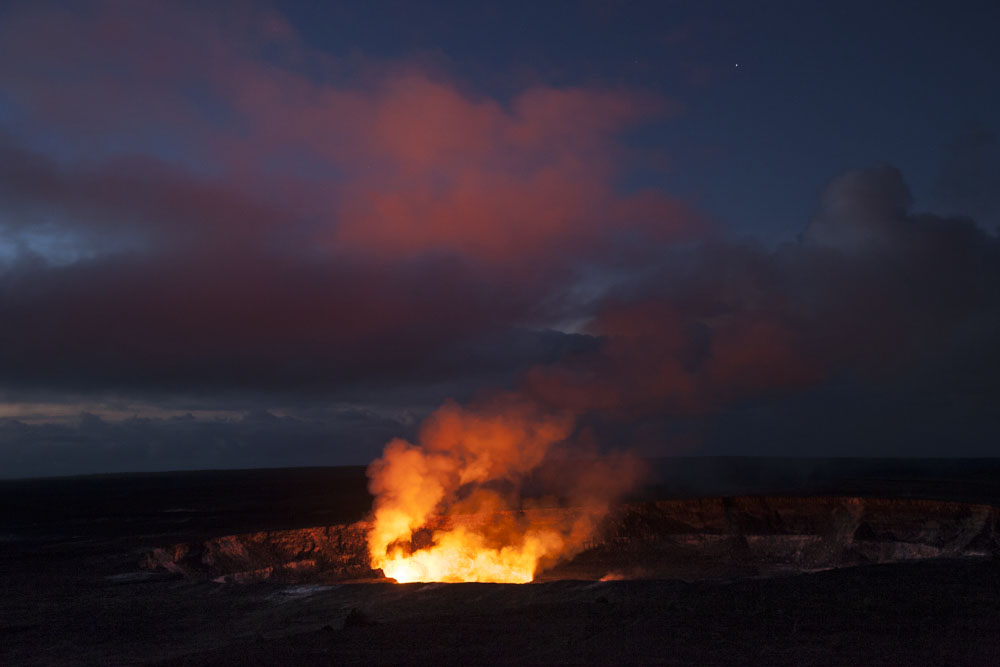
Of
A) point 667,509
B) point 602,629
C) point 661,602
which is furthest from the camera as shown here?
point 667,509

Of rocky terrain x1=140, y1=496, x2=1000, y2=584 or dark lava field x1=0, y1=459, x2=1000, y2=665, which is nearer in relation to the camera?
dark lava field x1=0, y1=459, x2=1000, y2=665

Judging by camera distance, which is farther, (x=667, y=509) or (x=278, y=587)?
(x=667, y=509)

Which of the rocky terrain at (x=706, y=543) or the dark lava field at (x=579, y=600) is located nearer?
the dark lava field at (x=579, y=600)

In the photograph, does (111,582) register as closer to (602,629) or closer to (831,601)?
Result: (602,629)

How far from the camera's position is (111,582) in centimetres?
3216

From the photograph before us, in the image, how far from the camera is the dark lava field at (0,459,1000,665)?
17.0 m

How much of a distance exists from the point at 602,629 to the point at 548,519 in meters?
29.5

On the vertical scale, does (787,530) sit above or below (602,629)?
below

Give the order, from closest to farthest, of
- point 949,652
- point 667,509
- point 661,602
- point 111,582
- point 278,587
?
point 949,652
point 661,602
point 278,587
point 111,582
point 667,509

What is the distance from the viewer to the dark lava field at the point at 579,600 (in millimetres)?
17000

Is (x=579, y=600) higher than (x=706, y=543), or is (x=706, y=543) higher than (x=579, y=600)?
(x=579, y=600)

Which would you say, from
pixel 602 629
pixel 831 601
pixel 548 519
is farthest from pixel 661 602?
pixel 548 519

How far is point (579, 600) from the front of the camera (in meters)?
23.4

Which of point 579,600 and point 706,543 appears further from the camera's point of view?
point 706,543
